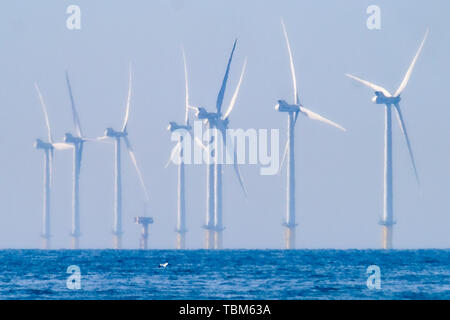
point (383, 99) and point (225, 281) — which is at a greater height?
point (383, 99)

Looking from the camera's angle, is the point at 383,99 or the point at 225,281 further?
the point at 383,99

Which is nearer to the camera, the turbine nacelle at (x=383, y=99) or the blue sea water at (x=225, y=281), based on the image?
the blue sea water at (x=225, y=281)

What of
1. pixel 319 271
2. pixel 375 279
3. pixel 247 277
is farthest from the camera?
pixel 319 271

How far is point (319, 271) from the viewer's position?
13212 cm

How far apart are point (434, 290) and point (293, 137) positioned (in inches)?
3867

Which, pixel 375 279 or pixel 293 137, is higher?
pixel 293 137

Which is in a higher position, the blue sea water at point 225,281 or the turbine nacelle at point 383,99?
the turbine nacelle at point 383,99

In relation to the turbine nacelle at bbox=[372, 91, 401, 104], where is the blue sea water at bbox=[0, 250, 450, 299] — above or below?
below

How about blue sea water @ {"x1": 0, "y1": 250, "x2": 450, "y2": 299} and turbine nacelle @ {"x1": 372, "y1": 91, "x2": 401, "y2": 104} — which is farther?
turbine nacelle @ {"x1": 372, "y1": 91, "x2": 401, "y2": 104}

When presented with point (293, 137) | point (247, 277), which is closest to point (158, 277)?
point (247, 277)
